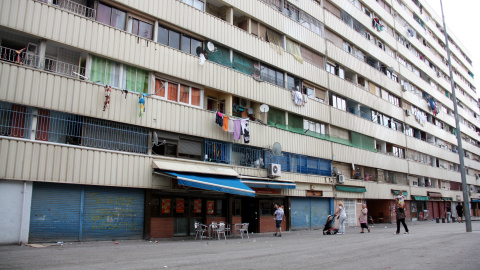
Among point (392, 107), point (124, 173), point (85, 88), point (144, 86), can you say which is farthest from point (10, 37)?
point (392, 107)

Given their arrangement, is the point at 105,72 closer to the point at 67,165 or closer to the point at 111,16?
the point at 111,16

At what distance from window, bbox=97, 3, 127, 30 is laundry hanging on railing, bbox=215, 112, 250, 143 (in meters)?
6.39

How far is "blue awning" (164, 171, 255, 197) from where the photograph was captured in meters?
15.8

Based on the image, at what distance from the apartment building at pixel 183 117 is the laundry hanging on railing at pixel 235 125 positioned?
2.5 inches

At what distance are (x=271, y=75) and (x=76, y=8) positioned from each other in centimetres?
1307

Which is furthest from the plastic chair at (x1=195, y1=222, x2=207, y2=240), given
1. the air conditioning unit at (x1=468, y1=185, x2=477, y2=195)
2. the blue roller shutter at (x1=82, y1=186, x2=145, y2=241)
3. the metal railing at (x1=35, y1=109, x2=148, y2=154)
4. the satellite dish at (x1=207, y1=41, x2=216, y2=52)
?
the air conditioning unit at (x1=468, y1=185, x2=477, y2=195)

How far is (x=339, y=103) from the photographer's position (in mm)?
31984

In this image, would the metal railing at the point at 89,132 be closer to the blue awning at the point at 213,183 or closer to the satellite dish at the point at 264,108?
the blue awning at the point at 213,183

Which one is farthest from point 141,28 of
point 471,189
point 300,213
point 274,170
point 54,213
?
point 471,189

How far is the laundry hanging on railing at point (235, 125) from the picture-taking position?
64.6 ft

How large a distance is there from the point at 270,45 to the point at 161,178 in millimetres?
12494

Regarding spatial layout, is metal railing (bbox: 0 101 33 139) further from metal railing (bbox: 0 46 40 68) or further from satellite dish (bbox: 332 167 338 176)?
satellite dish (bbox: 332 167 338 176)

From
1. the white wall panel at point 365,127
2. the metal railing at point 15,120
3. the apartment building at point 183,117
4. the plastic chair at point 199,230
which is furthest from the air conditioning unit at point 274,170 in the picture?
the metal railing at point 15,120

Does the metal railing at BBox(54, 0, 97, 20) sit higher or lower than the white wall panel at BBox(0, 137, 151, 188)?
higher
